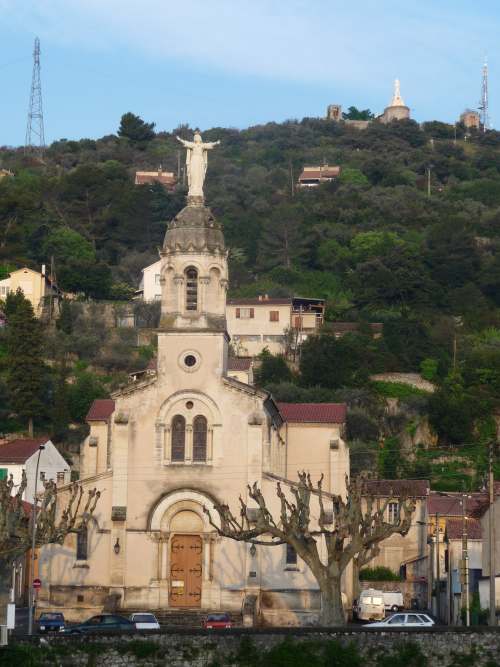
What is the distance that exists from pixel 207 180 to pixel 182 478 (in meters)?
126

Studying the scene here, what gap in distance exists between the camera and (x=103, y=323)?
131250 millimetres

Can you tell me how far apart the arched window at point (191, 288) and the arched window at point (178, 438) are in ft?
17.0

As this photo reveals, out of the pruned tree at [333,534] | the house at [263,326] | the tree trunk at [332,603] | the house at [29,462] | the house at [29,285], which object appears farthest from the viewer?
the house at [29,285]

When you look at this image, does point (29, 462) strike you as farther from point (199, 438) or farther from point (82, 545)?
point (199, 438)

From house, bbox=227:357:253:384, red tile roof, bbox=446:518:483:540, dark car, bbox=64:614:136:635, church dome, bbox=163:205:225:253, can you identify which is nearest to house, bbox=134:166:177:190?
house, bbox=227:357:253:384

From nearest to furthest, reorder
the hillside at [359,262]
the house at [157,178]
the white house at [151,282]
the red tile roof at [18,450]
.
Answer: the red tile roof at [18,450], the hillside at [359,262], the white house at [151,282], the house at [157,178]

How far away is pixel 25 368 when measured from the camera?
108 metres

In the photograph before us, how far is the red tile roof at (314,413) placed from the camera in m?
75.9

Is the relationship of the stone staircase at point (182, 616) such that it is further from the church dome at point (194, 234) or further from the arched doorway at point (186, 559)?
the church dome at point (194, 234)

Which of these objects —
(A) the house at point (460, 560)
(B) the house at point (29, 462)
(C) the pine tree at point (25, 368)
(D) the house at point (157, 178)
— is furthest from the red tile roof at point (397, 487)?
(D) the house at point (157, 178)

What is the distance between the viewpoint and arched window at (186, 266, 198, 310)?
68.8 metres

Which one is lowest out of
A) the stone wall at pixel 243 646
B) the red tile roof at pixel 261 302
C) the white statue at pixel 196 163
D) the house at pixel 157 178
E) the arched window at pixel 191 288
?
the stone wall at pixel 243 646

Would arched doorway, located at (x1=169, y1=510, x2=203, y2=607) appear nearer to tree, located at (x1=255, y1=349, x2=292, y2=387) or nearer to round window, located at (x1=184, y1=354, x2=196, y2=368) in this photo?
round window, located at (x1=184, y1=354, x2=196, y2=368)

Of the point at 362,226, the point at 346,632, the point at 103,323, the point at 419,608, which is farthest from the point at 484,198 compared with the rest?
the point at 346,632
